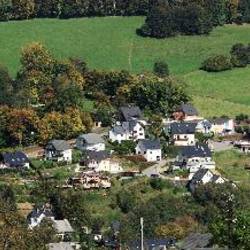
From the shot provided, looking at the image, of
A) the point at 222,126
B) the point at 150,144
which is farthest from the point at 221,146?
the point at 150,144

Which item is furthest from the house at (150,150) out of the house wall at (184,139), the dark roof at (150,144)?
the house wall at (184,139)

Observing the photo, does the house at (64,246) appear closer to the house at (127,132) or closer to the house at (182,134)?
the house at (127,132)

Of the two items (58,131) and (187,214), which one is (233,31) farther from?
(187,214)

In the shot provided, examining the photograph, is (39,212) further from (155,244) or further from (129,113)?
(129,113)

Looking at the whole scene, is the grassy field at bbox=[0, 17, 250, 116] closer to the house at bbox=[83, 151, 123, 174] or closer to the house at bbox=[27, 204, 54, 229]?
the house at bbox=[83, 151, 123, 174]

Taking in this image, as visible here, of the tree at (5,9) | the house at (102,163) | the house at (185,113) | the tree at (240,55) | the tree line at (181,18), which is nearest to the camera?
the house at (102,163)

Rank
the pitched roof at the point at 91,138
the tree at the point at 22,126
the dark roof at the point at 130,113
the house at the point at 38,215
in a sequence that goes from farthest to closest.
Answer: the dark roof at the point at 130,113 → the tree at the point at 22,126 → the pitched roof at the point at 91,138 → the house at the point at 38,215
